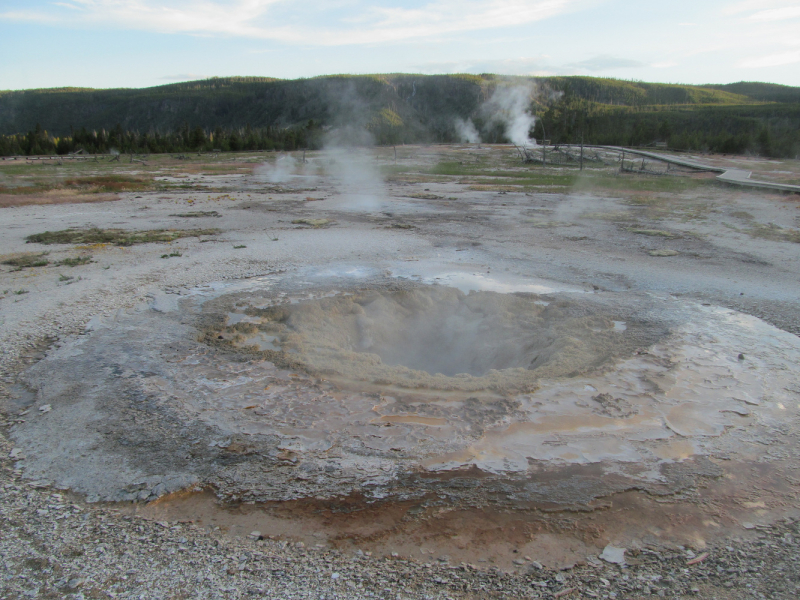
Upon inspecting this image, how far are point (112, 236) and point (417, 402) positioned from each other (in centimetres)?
900

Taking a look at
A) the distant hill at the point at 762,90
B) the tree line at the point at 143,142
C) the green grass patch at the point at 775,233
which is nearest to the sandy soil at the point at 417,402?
the green grass patch at the point at 775,233

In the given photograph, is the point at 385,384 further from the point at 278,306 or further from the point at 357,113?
the point at 357,113

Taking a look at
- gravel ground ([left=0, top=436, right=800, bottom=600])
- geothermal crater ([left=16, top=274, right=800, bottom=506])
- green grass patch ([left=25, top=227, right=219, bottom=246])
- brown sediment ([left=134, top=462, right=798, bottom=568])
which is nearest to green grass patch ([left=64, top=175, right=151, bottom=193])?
green grass patch ([left=25, top=227, right=219, bottom=246])

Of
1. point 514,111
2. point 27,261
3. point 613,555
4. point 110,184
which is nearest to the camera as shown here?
point 613,555

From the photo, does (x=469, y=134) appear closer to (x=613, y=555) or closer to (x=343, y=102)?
(x=343, y=102)

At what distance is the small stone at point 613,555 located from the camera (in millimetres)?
2479

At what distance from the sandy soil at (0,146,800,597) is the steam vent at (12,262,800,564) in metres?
0.02

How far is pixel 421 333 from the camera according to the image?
5742 millimetres

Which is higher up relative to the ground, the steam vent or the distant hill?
the distant hill

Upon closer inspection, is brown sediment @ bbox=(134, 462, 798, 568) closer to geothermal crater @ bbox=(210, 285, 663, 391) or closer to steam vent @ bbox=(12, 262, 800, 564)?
steam vent @ bbox=(12, 262, 800, 564)

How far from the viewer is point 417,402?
3.95 meters

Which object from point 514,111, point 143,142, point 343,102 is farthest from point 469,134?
point 343,102

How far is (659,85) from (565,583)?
137619 millimetres

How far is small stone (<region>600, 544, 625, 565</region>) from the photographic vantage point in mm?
2479
